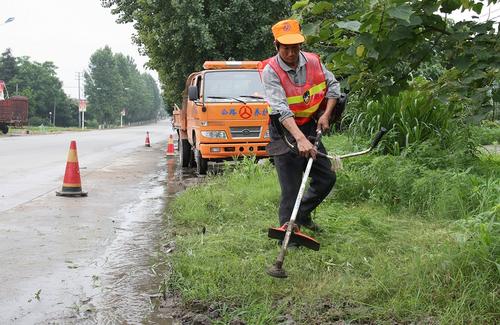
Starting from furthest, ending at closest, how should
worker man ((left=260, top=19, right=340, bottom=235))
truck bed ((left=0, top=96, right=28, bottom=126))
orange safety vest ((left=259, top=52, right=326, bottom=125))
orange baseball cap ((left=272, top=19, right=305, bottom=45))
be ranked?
truck bed ((left=0, top=96, right=28, bottom=126)) → orange safety vest ((left=259, top=52, right=326, bottom=125)) → worker man ((left=260, top=19, right=340, bottom=235)) → orange baseball cap ((left=272, top=19, right=305, bottom=45))

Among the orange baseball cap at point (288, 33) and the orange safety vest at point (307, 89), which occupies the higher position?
the orange baseball cap at point (288, 33)

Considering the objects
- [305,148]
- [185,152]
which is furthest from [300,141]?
[185,152]

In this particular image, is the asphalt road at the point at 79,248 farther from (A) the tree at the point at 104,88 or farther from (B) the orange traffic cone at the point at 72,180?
(A) the tree at the point at 104,88

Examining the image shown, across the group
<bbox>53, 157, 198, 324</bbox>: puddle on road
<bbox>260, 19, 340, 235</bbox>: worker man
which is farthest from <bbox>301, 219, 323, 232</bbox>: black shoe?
<bbox>53, 157, 198, 324</bbox>: puddle on road

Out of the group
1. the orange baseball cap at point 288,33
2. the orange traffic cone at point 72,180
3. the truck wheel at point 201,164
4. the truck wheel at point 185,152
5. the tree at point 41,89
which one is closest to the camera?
the orange baseball cap at point 288,33

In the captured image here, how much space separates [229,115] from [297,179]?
5.74 meters

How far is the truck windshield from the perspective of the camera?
34.3 feet

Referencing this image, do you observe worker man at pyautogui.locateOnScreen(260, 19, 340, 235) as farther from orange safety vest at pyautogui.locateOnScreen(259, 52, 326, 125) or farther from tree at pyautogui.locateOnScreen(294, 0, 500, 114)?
tree at pyautogui.locateOnScreen(294, 0, 500, 114)

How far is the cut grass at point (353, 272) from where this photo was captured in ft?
10.6

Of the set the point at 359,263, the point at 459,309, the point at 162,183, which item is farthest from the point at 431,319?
the point at 162,183

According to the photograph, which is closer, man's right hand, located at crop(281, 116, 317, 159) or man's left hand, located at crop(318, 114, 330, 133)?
man's right hand, located at crop(281, 116, 317, 159)

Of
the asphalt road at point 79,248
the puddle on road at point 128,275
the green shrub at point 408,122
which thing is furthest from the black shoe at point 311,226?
the green shrub at point 408,122

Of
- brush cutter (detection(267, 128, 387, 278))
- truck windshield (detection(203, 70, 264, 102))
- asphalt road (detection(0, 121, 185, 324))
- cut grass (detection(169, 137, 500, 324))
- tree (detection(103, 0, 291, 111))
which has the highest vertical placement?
tree (detection(103, 0, 291, 111))

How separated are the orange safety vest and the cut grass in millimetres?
1153
